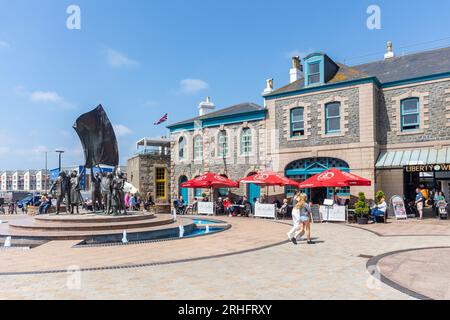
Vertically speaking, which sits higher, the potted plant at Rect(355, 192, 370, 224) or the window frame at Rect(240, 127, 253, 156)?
the window frame at Rect(240, 127, 253, 156)

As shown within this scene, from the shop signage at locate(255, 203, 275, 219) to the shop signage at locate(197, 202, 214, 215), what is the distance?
12.1ft

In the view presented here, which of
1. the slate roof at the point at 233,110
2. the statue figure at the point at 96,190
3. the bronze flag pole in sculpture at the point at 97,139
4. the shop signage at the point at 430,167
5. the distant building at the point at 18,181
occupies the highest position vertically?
the slate roof at the point at 233,110

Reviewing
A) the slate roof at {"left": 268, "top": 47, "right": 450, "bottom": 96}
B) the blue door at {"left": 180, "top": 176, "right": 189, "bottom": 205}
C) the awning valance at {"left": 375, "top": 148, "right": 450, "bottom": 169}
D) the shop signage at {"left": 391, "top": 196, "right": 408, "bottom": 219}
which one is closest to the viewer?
the shop signage at {"left": 391, "top": 196, "right": 408, "bottom": 219}

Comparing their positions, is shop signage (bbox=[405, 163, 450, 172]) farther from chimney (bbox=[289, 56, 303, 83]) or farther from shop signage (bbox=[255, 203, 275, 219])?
chimney (bbox=[289, 56, 303, 83])

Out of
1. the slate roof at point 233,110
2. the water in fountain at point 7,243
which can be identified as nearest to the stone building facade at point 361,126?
the slate roof at point 233,110

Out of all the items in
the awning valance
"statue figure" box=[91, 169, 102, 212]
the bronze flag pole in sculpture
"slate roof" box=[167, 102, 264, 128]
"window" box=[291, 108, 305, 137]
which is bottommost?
"statue figure" box=[91, 169, 102, 212]

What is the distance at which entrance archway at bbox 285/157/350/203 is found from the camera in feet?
74.1

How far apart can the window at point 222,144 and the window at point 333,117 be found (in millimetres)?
7677

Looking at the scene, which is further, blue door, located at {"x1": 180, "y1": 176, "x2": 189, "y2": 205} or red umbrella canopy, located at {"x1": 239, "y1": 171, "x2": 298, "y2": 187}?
blue door, located at {"x1": 180, "y1": 176, "x2": 189, "y2": 205}

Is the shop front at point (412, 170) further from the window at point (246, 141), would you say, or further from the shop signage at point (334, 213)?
the window at point (246, 141)

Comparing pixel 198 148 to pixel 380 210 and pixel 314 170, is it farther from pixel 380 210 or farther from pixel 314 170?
pixel 380 210

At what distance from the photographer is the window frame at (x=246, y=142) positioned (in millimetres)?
26328

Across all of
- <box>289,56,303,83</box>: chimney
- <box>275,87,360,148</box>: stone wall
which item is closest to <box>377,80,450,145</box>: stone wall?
<box>275,87,360,148</box>: stone wall
